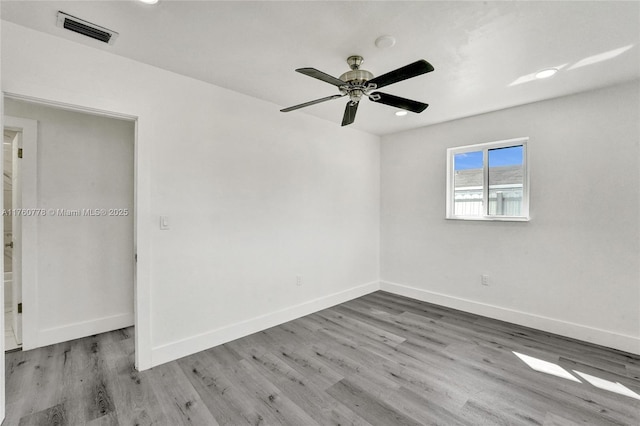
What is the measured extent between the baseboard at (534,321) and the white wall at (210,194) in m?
1.25

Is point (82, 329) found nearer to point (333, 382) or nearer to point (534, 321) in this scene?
point (333, 382)

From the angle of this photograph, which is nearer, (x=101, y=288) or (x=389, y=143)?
(x=101, y=288)

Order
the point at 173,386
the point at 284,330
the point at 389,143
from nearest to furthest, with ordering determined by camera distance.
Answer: the point at 173,386
the point at 284,330
the point at 389,143

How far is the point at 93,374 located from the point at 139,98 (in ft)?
7.55

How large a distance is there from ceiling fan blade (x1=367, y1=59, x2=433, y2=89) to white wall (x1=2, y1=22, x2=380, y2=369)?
164 cm

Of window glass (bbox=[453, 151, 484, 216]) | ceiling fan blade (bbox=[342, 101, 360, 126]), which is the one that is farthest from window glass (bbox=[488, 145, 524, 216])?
ceiling fan blade (bbox=[342, 101, 360, 126])

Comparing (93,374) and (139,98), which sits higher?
(139,98)

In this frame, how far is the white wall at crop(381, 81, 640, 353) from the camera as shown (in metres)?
2.76

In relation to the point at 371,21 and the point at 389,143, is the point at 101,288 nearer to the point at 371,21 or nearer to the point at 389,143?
the point at 371,21

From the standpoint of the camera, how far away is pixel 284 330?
127 inches

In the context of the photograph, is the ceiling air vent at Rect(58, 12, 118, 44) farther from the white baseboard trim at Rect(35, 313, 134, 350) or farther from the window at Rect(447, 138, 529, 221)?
the window at Rect(447, 138, 529, 221)

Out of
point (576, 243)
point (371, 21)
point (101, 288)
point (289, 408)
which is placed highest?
point (371, 21)

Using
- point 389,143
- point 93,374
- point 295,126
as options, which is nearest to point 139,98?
point 295,126

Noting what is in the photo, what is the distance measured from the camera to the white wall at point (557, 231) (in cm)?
276
